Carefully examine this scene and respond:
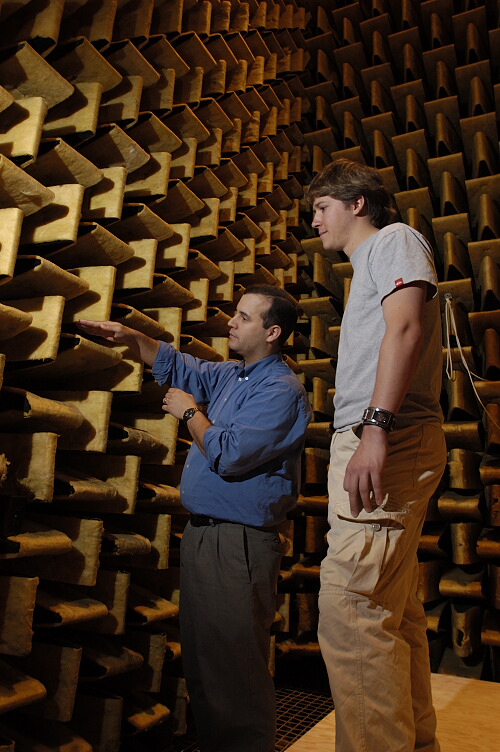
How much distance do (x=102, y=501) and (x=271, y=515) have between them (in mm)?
456

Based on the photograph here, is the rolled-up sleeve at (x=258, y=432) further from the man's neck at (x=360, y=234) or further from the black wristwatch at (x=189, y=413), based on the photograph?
the man's neck at (x=360, y=234)

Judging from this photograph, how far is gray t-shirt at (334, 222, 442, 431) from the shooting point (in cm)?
109

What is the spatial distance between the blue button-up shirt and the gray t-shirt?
335 millimetres

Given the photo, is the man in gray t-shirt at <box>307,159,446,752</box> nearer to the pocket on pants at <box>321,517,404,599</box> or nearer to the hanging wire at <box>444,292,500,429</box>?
the pocket on pants at <box>321,517,404,599</box>

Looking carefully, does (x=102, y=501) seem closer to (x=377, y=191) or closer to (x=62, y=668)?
(x=62, y=668)

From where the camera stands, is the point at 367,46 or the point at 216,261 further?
the point at 367,46

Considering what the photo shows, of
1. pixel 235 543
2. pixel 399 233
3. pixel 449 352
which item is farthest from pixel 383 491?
pixel 449 352

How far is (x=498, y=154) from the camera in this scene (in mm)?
2580

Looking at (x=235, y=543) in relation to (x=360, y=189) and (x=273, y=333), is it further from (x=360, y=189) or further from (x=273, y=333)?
(x=360, y=189)

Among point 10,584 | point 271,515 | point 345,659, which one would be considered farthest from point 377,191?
point 10,584

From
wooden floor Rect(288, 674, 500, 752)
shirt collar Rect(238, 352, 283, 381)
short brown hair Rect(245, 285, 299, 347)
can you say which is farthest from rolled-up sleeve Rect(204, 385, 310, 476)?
wooden floor Rect(288, 674, 500, 752)

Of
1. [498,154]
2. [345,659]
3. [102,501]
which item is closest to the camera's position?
[345,659]

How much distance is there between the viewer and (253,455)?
57.1 inches

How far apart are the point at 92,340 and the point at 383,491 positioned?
988 millimetres
